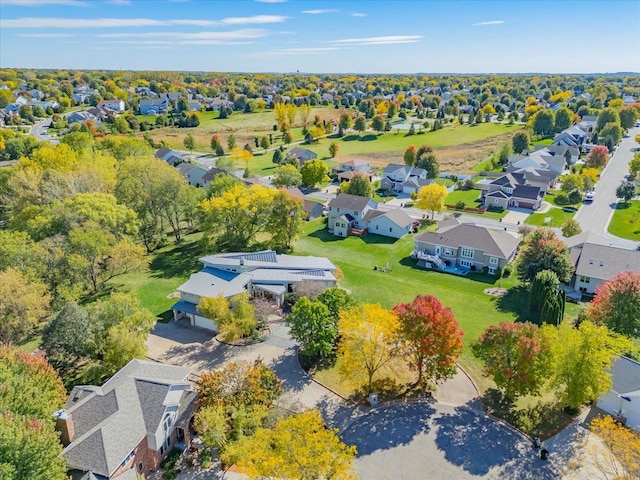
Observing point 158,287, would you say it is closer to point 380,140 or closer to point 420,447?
point 420,447

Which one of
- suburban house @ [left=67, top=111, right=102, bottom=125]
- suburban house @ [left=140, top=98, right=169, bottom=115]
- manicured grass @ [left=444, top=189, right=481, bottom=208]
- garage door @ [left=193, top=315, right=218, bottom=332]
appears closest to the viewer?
garage door @ [left=193, top=315, right=218, bottom=332]

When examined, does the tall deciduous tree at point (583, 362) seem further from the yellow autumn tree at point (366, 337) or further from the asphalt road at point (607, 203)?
the asphalt road at point (607, 203)

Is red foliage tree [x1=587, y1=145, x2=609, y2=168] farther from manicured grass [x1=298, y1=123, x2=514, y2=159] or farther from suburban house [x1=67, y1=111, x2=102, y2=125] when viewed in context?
suburban house [x1=67, y1=111, x2=102, y2=125]

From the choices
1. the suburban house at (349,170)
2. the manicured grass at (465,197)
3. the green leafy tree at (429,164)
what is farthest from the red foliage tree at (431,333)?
the green leafy tree at (429,164)

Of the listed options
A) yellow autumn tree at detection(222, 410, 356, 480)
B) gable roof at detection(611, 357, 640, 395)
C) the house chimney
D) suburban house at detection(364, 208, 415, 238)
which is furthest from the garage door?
suburban house at detection(364, 208, 415, 238)

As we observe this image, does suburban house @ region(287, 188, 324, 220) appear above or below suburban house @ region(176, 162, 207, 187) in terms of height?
below

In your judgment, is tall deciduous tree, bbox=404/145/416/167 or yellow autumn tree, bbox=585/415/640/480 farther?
tall deciduous tree, bbox=404/145/416/167

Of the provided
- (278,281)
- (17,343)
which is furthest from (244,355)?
(17,343)

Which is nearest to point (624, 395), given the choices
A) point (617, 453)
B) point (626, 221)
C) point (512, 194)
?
point (617, 453)
